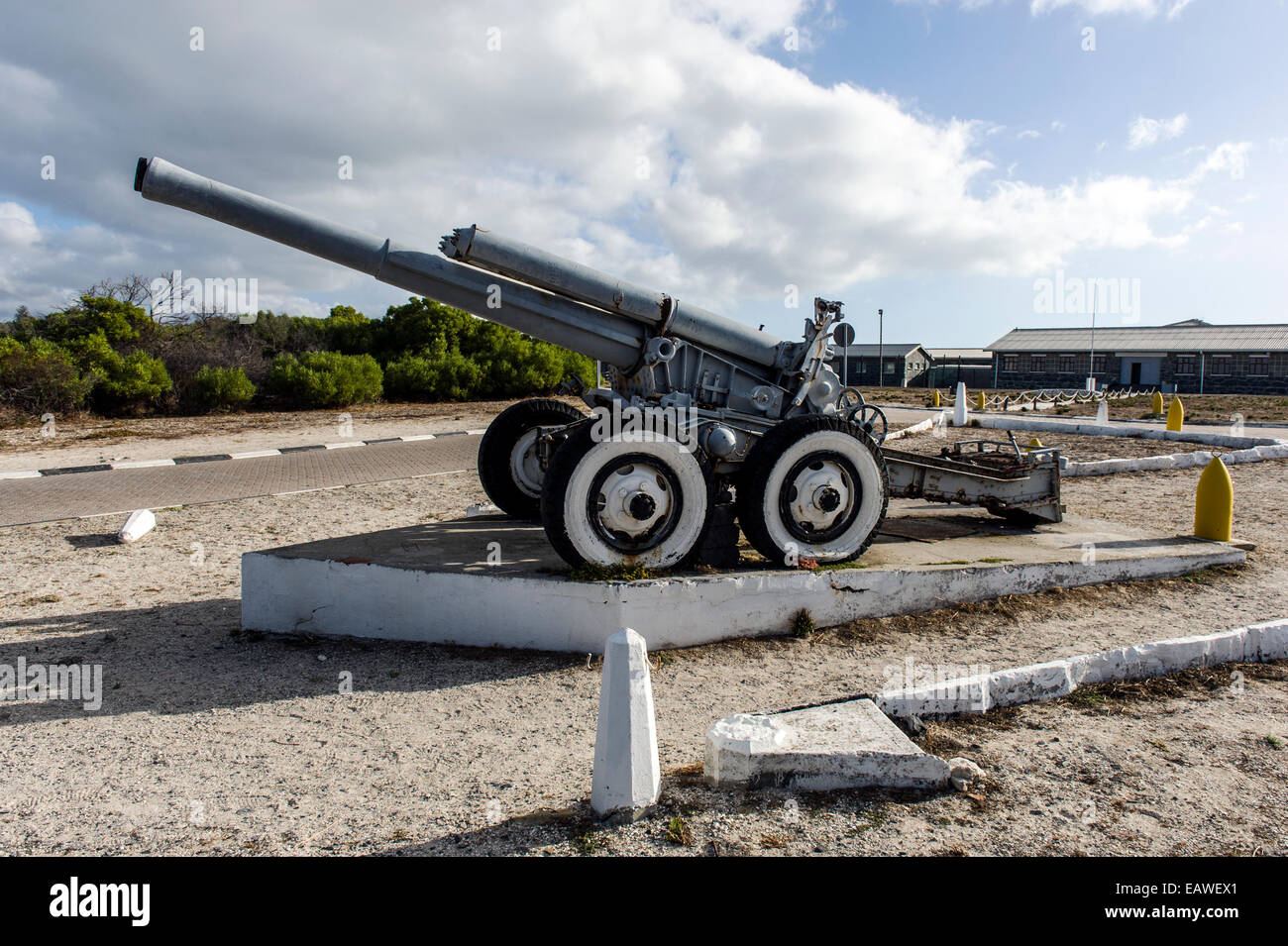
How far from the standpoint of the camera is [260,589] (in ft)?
17.6

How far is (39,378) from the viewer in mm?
16734

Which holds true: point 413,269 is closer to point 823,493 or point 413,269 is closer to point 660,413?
point 660,413

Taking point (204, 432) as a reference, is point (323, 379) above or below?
above

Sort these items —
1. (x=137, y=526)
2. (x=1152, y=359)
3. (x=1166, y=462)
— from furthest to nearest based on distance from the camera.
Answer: (x=1152, y=359), (x=1166, y=462), (x=137, y=526)

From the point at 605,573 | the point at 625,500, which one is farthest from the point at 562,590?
the point at 625,500

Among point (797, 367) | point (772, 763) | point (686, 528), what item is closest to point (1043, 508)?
point (797, 367)

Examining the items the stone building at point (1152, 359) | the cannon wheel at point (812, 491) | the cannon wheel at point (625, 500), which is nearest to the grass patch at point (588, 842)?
the cannon wheel at point (625, 500)

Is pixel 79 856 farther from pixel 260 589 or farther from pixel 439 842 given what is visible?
pixel 260 589

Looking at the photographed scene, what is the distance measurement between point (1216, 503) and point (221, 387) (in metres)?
18.8

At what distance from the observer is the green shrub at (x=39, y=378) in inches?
649

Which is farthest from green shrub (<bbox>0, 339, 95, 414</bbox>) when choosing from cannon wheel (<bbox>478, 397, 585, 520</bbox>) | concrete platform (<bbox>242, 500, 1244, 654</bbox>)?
concrete platform (<bbox>242, 500, 1244, 654</bbox>)

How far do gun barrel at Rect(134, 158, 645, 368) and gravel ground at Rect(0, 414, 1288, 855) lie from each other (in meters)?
2.13
